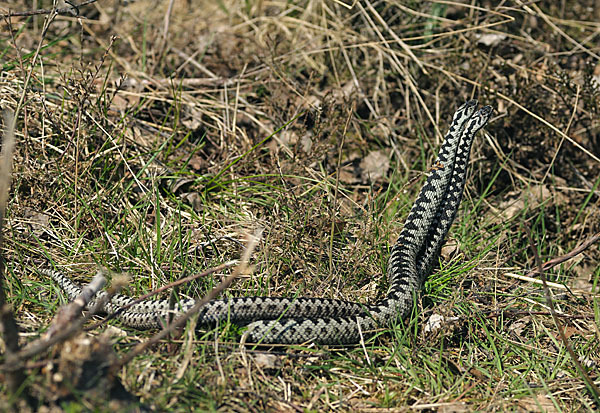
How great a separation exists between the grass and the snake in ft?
0.40

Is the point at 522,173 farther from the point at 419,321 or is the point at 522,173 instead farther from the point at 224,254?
the point at 224,254

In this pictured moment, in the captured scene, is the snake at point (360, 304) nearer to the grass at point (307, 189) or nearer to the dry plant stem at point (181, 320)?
the grass at point (307, 189)

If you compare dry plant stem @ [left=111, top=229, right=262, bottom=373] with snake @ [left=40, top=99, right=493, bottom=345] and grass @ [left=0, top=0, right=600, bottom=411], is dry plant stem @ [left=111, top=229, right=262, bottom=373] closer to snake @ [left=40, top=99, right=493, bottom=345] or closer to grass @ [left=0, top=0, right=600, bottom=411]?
grass @ [left=0, top=0, right=600, bottom=411]

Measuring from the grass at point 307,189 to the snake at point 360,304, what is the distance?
12 cm

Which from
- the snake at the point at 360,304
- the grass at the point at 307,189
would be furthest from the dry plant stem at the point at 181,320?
the snake at the point at 360,304

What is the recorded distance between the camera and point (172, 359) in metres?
3.74

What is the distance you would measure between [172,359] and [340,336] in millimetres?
1301

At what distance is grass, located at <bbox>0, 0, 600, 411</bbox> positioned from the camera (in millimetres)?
4125

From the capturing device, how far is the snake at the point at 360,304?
4.26 metres

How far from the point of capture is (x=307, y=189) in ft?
19.7

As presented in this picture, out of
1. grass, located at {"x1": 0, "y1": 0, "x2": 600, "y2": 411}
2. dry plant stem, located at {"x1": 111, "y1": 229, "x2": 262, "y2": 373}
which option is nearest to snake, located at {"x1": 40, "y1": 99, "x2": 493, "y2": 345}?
grass, located at {"x1": 0, "y1": 0, "x2": 600, "y2": 411}

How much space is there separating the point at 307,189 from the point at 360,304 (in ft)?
5.41

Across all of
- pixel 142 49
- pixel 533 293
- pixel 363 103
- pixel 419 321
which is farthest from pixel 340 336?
pixel 142 49

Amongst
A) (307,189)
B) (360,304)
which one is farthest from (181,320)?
(307,189)
